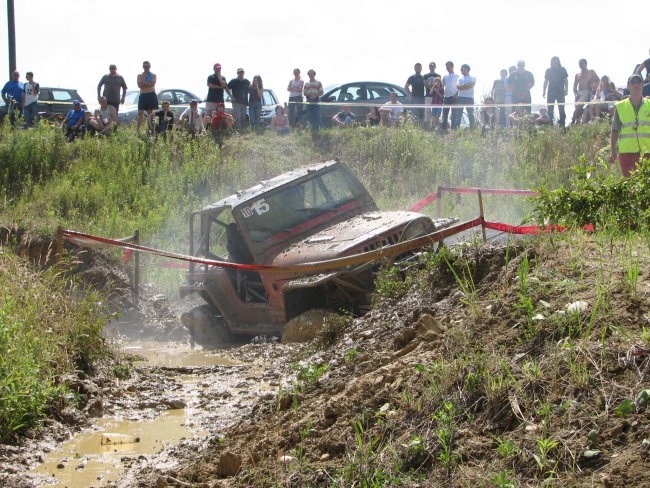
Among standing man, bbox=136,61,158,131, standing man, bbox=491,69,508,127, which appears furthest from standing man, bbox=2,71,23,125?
standing man, bbox=491,69,508,127

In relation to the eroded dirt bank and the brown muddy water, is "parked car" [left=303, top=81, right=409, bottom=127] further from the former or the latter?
the eroded dirt bank

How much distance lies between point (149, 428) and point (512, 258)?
3.01m

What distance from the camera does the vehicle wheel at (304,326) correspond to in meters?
9.88

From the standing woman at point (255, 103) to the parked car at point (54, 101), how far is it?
587 cm

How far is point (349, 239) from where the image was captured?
1030 cm

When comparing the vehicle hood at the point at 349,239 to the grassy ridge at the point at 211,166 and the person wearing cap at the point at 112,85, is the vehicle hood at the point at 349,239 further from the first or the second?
the person wearing cap at the point at 112,85

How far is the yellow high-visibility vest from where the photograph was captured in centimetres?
1063

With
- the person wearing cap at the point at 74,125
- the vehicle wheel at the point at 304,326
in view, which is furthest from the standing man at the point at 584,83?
the person wearing cap at the point at 74,125

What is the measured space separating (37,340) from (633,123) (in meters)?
6.65

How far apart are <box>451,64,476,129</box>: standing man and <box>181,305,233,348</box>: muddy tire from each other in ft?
27.9

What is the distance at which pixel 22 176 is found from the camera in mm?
19594

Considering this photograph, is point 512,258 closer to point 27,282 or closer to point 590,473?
point 590,473

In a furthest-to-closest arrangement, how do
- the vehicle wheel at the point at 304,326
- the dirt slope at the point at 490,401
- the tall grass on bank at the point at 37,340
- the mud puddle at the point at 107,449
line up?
the vehicle wheel at the point at 304,326 → the tall grass on bank at the point at 37,340 → the mud puddle at the point at 107,449 → the dirt slope at the point at 490,401

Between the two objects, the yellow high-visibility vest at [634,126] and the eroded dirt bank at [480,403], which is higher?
the yellow high-visibility vest at [634,126]
